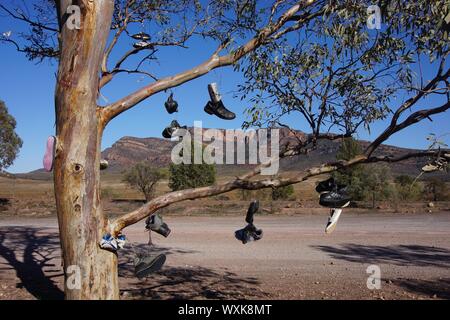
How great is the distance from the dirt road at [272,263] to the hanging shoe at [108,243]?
1950mm

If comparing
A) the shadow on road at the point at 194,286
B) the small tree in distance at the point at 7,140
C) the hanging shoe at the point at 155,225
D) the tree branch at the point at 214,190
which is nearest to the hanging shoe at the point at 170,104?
the hanging shoe at the point at 155,225

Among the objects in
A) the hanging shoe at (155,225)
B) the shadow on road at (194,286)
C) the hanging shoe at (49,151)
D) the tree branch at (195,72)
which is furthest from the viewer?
the shadow on road at (194,286)

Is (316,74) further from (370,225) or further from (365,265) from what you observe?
(370,225)

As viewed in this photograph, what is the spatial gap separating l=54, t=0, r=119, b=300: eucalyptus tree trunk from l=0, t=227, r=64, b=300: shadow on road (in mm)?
2161

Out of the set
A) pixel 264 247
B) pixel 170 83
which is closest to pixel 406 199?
pixel 264 247

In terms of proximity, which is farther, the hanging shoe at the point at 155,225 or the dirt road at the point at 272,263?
the dirt road at the point at 272,263

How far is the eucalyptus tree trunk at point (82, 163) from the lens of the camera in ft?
13.9

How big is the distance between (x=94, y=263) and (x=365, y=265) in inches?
223

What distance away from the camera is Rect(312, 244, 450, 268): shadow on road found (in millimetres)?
8695

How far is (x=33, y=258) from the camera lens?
9.62 m

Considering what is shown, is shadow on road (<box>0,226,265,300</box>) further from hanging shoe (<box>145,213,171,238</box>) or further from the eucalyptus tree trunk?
the eucalyptus tree trunk

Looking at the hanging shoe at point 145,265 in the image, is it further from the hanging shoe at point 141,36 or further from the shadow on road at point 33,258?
the hanging shoe at point 141,36

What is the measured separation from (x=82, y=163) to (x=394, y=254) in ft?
24.3

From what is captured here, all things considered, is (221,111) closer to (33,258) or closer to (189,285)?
(189,285)
